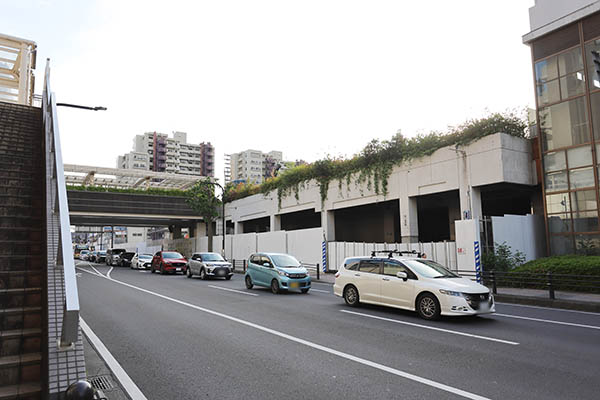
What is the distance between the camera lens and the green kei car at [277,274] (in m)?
15.7

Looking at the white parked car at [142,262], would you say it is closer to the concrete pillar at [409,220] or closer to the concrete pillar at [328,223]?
the concrete pillar at [328,223]

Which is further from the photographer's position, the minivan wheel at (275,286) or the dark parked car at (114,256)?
the dark parked car at (114,256)

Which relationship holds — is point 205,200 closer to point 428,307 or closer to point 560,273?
point 560,273

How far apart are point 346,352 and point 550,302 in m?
9.25

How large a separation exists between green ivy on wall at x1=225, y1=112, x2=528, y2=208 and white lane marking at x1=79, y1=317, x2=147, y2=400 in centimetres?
1964

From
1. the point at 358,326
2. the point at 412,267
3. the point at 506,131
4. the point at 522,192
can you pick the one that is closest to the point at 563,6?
the point at 506,131

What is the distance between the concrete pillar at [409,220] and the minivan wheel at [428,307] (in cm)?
1457

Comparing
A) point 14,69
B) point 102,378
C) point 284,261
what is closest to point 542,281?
point 284,261

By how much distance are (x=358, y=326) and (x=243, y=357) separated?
11.3ft

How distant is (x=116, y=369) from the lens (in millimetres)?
5938

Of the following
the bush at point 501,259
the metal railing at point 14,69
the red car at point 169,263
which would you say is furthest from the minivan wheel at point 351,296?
the red car at point 169,263

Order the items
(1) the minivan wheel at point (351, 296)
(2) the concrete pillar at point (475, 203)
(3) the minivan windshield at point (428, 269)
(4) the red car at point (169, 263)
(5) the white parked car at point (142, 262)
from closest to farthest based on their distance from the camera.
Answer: (3) the minivan windshield at point (428, 269) < (1) the minivan wheel at point (351, 296) < (2) the concrete pillar at point (475, 203) < (4) the red car at point (169, 263) < (5) the white parked car at point (142, 262)

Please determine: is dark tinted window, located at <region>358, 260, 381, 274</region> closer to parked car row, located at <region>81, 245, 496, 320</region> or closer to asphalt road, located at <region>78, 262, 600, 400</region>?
parked car row, located at <region>81, 245, 496, 320</region>

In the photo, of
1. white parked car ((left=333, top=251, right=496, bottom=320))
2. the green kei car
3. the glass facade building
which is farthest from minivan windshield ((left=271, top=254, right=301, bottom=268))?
the glass facade building
